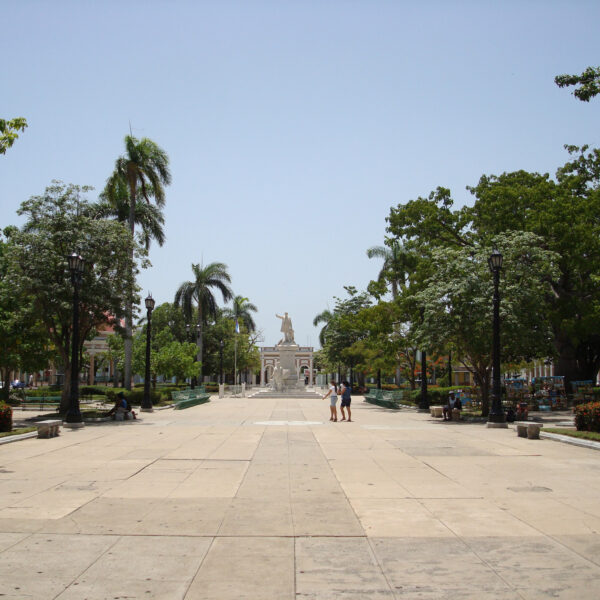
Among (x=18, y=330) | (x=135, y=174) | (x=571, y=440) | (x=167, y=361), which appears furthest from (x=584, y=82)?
(x=167, y=361)

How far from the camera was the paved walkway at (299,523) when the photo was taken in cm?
550

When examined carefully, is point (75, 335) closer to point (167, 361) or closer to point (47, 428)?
point (47, 428)

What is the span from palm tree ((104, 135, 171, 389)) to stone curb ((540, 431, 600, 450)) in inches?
1011

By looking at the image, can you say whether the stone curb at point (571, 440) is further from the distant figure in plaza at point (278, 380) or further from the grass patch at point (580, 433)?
the distant figure in plaza at point (278, 380)

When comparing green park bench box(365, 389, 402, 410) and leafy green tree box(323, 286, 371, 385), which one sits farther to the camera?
leafy green tree box(323, 286, 371, 385)

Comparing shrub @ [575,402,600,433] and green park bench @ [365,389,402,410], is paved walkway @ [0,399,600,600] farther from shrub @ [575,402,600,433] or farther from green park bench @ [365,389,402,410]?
green park bench @ [365,389,402,410]

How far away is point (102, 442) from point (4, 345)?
14284 mm

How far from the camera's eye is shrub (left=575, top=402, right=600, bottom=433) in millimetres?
17625

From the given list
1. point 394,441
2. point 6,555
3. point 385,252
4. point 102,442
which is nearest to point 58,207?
A: point 102,442

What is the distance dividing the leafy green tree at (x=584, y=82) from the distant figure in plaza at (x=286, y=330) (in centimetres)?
5311

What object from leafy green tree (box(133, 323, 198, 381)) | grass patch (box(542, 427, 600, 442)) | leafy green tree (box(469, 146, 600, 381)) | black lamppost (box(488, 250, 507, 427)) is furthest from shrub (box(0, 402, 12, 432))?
leafy green tree (box(133, 323, 198, 381))

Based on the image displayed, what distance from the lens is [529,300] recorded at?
972 inches

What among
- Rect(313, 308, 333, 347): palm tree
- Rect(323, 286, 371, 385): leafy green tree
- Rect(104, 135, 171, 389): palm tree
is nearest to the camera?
Rect(104, 135, 171, 389): palm tree

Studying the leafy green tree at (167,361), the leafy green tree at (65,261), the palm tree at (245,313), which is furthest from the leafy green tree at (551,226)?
the palm tree at (245,313)
